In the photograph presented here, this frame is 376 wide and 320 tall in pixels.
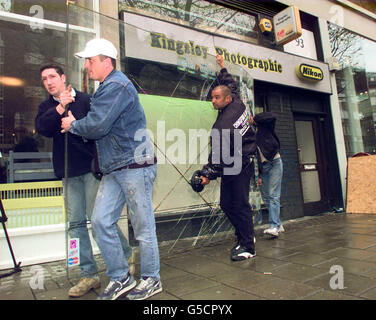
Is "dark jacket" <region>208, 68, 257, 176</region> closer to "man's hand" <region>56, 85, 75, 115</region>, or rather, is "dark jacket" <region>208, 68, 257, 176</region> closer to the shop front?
the shop front

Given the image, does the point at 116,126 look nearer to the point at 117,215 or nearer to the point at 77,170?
the point at 77,170

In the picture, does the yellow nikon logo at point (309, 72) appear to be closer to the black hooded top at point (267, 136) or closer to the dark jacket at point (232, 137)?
the black hooded top at point (267, 136)

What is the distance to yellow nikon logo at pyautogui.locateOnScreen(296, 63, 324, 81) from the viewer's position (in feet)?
22.9

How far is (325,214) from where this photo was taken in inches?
278

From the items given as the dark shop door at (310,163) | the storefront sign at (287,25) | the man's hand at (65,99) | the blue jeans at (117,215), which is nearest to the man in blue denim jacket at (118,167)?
the blue jeans at (117,215)

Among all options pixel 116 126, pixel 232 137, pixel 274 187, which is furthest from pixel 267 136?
pixel 116 126

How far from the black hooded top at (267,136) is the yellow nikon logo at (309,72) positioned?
3.04 metres

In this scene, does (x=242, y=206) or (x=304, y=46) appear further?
(x=304, y=46)

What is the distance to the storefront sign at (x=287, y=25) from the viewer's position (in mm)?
6457

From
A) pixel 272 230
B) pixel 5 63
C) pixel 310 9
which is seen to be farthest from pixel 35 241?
pixel 310 9

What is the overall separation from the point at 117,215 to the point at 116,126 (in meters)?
0.73

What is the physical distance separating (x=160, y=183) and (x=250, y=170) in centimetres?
141

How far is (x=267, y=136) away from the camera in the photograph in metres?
4.59
